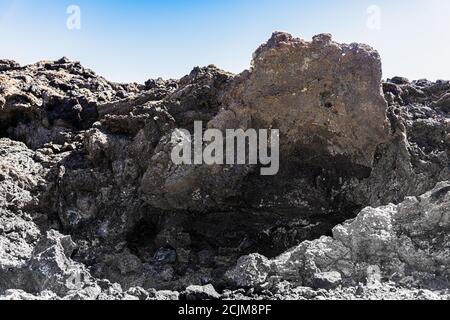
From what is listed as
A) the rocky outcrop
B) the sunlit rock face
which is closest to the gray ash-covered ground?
the sunlit rock face

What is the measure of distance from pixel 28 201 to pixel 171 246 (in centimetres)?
255

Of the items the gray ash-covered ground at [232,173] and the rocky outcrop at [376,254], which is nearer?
the rocky outcrop at [376,254]

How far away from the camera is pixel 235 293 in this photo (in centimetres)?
613

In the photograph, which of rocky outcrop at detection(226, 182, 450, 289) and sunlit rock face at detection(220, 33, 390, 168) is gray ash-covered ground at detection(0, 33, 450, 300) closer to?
sunlit rock face at detection(220, 33, 390, 168)
